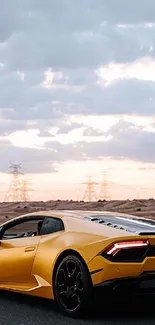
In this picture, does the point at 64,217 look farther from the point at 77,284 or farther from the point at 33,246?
the point at 77,284

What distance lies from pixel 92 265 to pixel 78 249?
1.06ft

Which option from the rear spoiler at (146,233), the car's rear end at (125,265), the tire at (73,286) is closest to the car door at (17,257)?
the tire at (73,286)

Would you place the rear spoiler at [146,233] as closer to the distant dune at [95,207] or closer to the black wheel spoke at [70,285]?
the black wheel spoke at [70,285]

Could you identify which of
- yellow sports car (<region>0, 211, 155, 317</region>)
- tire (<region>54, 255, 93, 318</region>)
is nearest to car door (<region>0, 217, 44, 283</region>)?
yellow sports car (<region>0, 211, 155, 317</region>)

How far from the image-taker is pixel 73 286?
25.0ft

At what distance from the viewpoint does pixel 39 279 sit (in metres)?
8.17

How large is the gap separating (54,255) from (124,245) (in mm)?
1008

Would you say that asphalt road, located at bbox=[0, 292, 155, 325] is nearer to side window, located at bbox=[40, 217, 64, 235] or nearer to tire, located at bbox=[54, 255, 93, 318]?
tire, located at bbox=[54, 255, 93, 318]

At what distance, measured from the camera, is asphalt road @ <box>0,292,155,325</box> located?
7.27 meters

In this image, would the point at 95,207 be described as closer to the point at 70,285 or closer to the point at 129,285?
the point at 70,285

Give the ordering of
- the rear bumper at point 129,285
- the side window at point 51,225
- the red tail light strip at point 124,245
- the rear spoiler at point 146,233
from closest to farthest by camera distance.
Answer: the rear bumper at point 129,285 → the red tail light strip at point 124,245 → the rear spoiler at point 146,233 → the side window at point 51,225

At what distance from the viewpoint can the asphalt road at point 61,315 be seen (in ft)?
23.9

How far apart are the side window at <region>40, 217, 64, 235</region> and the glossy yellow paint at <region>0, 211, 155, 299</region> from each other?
8 cm

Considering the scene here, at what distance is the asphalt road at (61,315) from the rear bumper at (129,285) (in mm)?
181
